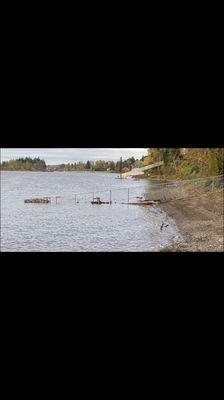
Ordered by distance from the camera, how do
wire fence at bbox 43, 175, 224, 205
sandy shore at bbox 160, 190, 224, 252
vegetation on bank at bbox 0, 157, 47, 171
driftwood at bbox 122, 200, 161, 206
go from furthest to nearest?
sandy shore at bbox 160, 190, 224, 252, driftwood at bbox 122, 200, 161, 206, wire fence at bbox 43, 175, 224, 205, vegetation on bank at bbox 0, 157, 47, 171

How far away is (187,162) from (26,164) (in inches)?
125

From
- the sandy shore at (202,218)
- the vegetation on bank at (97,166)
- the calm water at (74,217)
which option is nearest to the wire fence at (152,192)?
the calm water at (74,217)

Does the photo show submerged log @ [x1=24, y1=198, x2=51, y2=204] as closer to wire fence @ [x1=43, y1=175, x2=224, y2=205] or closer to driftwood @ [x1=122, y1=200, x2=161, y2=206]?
wire fence @ [x1=43, y1=175, x2=224, y2=205]

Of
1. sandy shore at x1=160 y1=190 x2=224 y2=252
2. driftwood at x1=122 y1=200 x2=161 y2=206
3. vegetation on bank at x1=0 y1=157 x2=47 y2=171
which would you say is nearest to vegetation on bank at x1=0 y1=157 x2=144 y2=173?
vegetation on bank at x1=0 y1=157 x2=47 y2=171

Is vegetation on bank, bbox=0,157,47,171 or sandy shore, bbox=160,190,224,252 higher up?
vegetation on bank, bbox=0,157,47,171

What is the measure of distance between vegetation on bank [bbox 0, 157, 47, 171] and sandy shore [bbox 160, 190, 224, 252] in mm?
3380

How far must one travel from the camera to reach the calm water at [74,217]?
23.0ft

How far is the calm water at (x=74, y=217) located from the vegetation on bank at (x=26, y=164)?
203 millimetres

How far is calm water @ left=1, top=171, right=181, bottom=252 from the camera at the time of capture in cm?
702

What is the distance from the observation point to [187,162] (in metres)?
7.86
